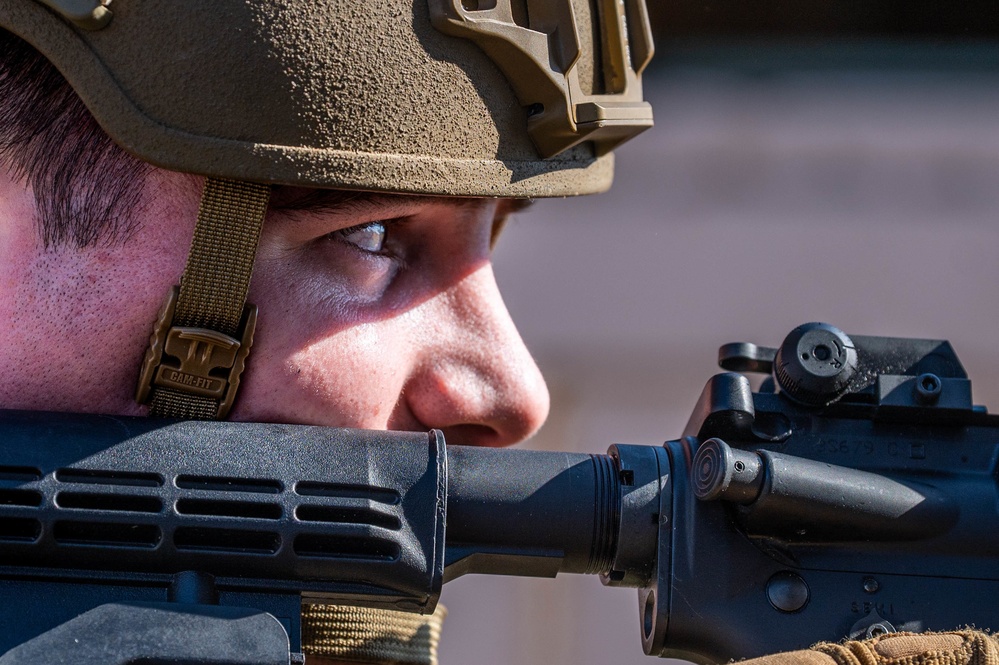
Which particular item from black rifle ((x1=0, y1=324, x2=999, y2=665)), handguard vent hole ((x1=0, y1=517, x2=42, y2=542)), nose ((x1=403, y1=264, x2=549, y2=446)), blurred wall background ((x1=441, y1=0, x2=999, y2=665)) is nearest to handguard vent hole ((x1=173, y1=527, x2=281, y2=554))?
black rifle ((x1=0, y1=324, x2=999, y2=665))

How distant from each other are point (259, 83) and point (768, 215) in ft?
13.9

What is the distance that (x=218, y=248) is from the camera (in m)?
1.29

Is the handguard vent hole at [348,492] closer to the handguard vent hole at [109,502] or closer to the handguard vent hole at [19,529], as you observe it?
the handguard vent hole at [109,502]

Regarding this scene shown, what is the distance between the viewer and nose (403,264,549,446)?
149 centimetres

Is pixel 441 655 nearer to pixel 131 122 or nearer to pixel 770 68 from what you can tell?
pixel 770 68

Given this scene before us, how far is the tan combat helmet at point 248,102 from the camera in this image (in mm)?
1271

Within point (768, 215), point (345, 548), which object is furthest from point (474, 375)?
point (768, 215)

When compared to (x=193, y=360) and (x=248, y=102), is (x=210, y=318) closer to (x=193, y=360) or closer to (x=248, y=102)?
(x=193, y=360)

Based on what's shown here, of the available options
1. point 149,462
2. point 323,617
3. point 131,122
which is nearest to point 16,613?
point 149,462

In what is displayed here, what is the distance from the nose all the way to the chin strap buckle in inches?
9.7

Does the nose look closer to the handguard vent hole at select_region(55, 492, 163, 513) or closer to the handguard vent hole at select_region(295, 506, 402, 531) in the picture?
the handguard vent hole at select_region(295, 506, 402, 531)

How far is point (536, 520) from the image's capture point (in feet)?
4.25

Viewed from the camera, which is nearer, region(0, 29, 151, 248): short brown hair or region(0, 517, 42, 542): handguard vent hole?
region(0, 517, 42, 542): handguard vent hole

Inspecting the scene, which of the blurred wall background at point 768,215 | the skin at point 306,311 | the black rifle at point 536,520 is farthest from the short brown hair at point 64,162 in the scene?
the blurred wall background at point 768,215
